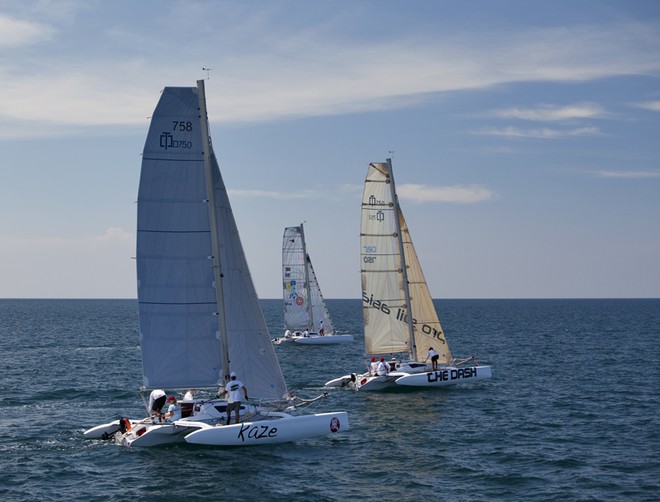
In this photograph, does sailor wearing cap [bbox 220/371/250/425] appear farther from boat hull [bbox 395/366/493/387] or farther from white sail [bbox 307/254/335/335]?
white sail [bbox 307/254/335/335]

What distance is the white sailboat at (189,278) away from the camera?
27734 mm

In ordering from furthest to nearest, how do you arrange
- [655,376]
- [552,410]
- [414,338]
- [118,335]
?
[118,335] < [655,376] < [414,338] < [552,410]

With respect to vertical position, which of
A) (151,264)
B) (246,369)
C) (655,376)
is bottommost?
(655,376)

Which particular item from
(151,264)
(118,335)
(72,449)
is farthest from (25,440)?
(118,335)

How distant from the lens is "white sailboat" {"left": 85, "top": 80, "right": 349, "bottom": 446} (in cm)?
2773

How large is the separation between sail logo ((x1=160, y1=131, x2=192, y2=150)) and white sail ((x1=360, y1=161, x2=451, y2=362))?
59.3ft

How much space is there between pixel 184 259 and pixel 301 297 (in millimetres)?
51204

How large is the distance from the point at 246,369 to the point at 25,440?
864 centimetres

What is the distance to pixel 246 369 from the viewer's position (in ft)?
95.7

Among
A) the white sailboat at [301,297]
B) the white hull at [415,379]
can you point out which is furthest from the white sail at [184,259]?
the white sailboat at [301,297]

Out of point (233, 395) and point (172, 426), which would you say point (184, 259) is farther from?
point (172, 426)

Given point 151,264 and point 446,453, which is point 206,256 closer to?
point 151,264

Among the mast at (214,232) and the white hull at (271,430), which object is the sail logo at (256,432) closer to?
the white hull at (271,430)

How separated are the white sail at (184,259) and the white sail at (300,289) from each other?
159 feet
